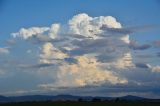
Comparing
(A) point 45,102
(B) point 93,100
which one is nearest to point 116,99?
(B) point 93,100

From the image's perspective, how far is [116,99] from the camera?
5182 inches

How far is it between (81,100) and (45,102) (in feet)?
44.4

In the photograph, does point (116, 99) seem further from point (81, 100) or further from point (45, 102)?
point (45, 102)

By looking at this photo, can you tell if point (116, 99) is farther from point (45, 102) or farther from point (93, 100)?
point (45, 102)

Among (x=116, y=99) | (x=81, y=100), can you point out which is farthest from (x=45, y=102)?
(x=116, y=99)

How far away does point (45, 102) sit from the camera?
441 feet

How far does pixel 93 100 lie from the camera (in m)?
135

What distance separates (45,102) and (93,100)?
17657 mm

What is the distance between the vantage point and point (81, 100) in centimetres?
13175

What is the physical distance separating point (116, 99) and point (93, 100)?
28.8 feet

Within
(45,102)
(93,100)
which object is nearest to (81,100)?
(93,100)

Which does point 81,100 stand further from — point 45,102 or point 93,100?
point 45,102

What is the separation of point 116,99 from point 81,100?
12.6 metres
